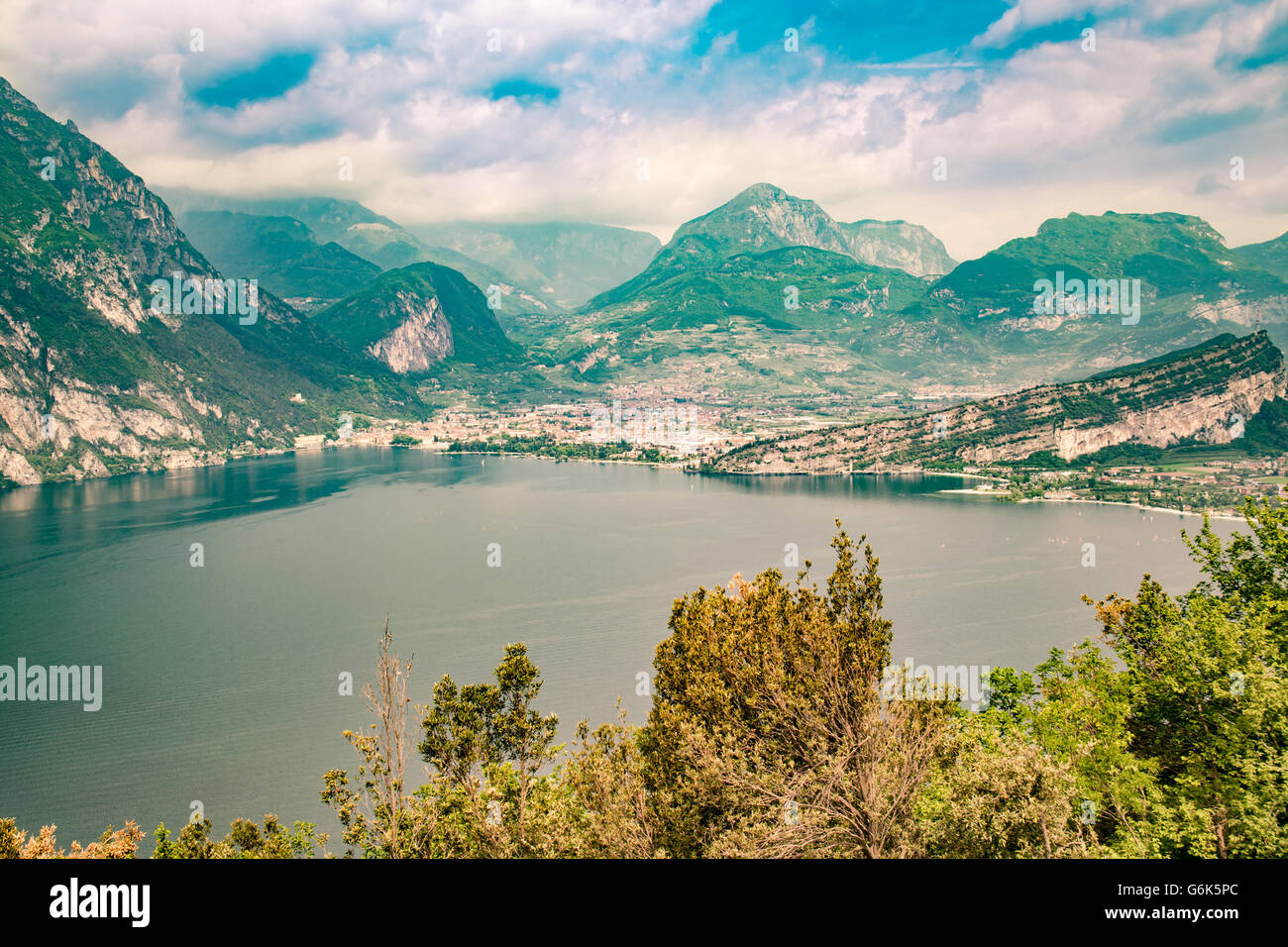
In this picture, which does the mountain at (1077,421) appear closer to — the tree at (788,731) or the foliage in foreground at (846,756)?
the foliage in foreground at (846,756)

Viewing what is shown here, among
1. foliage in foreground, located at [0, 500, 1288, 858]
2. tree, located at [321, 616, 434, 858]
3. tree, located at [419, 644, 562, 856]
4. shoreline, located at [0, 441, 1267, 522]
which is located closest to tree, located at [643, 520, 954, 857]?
foliage in foreground, located at [0, 500, 1288, 858]

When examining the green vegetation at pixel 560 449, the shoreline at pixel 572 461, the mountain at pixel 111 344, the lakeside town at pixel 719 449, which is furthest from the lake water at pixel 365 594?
the green vegetation at pixel 560 449

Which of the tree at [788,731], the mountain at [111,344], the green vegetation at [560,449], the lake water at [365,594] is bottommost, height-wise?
the lake water at [365,594]

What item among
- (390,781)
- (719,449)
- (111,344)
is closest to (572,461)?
(719,449)

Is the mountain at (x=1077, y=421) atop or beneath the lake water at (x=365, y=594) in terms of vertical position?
atop

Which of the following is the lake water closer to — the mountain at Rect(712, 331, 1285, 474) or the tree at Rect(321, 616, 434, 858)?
the tree at Rect(321, 616, 434, 858)

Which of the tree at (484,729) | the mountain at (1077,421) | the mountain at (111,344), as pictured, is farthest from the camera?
the mountain at (111,344)

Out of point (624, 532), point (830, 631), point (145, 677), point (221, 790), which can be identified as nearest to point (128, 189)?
point (624, 532)
